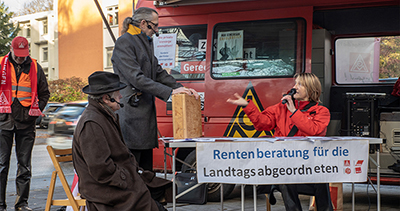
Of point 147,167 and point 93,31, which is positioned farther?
point 93,31

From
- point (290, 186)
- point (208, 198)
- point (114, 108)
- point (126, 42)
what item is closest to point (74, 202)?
point (114, 108)

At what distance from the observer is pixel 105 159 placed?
10.1 ft

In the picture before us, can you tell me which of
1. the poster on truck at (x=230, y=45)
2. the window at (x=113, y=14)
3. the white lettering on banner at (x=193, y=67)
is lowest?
the white lettering on banner at (x=193, y=67)

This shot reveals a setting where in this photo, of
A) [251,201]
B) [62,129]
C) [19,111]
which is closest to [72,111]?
[62,129]

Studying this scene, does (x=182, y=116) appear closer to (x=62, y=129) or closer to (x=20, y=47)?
(x=20, y=47)

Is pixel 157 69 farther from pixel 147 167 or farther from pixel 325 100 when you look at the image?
pixel 325 100

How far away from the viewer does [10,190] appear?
6.81 metres

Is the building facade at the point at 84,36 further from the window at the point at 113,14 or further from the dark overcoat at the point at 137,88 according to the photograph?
the dark overcoat at the point at 137,88

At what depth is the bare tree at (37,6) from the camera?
42219 millimetres

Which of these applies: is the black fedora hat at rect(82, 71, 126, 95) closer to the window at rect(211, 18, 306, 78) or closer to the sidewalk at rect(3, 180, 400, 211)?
the window at rect(211, 18, 306, 78)

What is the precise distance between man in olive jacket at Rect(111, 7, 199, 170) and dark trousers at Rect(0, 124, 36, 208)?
1.66 m

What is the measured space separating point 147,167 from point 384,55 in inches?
162

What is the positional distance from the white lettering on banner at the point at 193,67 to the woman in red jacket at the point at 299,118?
1.53 metres

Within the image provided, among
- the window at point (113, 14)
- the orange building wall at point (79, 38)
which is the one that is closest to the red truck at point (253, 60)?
the window at point (113, 14)
